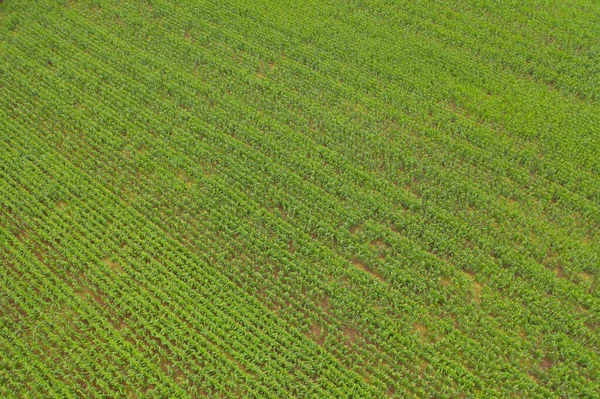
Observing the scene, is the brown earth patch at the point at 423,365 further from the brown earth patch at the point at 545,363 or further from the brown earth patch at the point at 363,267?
the brown earth patch at the point at 545,363

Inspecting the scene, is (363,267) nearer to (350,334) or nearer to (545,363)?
(350,334)

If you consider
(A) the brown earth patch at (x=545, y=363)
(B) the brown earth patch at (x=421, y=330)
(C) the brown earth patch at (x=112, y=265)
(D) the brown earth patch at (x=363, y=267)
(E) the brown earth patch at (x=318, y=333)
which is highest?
(D) the brown earth patch at (x=363, y=267)

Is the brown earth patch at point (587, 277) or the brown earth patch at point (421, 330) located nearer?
the brown earth patch at point (421, 330)

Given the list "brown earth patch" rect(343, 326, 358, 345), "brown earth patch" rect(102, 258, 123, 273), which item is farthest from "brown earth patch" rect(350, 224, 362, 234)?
"brown earth patch" rect(102, 258, 123, 273)

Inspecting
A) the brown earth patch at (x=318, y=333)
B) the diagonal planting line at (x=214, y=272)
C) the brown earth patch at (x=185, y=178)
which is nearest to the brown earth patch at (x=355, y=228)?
the brown earth patch at (x=318, y=333)

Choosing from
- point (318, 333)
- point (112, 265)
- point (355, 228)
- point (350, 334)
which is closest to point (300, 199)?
point (355, 228)

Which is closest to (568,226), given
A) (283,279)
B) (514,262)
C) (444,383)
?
(514,262)

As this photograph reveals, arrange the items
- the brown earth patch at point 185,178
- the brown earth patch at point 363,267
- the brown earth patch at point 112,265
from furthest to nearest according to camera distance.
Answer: the brown earth patch at point 185,178 → the brown earth patch at point 112,265 → the brown earth patch at point 363,267

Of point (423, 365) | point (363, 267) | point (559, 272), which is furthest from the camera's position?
point (363, 267)
